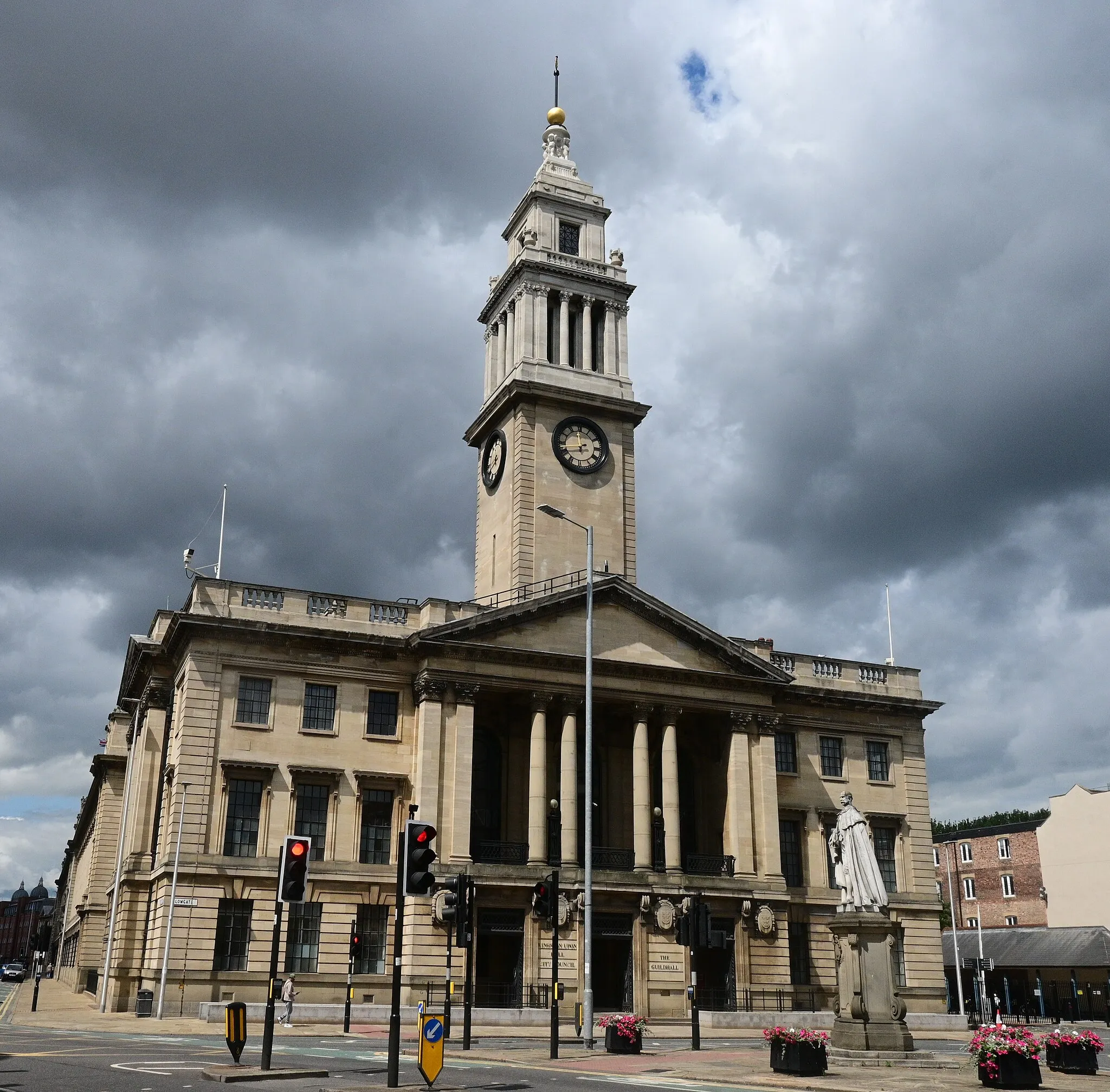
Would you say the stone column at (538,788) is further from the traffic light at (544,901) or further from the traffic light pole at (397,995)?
the traffic light pole at (397,995)

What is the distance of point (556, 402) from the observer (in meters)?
57.2

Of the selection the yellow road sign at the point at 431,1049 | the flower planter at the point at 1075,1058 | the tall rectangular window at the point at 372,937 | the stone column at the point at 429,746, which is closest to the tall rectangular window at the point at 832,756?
the stone column at the point at 429,746

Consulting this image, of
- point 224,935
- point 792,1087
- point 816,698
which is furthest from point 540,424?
point 792,1087

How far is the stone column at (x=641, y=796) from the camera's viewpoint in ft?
151

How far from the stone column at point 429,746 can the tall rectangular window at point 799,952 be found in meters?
16.3

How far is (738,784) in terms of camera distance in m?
49.0

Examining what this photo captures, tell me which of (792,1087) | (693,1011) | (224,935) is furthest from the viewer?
(224,935)

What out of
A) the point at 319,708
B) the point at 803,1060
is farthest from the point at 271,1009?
the point at 319,708

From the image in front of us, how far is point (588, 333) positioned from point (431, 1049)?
4604 centimetres

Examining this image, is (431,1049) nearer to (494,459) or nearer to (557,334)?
(494,459)

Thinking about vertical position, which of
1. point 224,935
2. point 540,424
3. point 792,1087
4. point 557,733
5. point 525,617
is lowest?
point 792,1087

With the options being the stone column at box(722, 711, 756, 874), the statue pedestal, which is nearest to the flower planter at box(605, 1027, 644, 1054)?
the statue pedestal

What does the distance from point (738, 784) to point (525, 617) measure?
1113 centimetres

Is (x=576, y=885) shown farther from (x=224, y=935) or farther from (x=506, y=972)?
(x=224, y=935)
